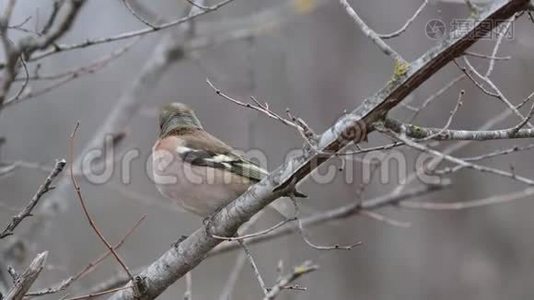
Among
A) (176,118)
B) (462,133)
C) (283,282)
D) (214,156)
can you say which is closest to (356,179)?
(176,118)

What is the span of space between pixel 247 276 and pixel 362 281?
4.77ft

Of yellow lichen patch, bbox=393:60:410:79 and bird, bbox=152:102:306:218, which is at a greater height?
bird, bbox=152:102:306:218

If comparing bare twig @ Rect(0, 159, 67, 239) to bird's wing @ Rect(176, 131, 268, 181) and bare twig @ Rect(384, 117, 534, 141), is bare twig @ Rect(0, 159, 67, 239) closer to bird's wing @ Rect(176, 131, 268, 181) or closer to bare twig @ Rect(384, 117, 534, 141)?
bare twig @ Rect(384, 117, 534, 141)

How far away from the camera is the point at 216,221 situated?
357 centimetres

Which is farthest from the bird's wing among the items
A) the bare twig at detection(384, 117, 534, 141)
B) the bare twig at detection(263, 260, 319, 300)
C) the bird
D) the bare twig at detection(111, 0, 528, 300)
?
the bare twig at detection(384, 117, 534, 141)

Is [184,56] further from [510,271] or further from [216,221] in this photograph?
[510,271]

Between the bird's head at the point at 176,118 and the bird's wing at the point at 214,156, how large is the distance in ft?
0.60

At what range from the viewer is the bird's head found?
504 cm

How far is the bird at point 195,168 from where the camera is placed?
4301mm

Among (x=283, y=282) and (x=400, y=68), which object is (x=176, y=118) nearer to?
(x=283, y=282)

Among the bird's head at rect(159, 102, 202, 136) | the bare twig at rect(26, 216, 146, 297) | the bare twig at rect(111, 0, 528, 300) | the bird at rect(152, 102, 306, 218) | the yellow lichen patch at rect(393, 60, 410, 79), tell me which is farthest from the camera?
the bird's head at rect(159, 102, 202, 136)

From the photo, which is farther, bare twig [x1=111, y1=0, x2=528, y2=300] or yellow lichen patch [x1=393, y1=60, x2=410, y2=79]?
yellow lichen patch [x1=393, y1=60, x2=410, y2=79]

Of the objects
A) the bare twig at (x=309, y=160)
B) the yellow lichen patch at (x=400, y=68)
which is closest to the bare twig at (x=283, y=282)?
the bare twig at (x=309, y=160)

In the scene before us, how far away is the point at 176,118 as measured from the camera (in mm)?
5070
